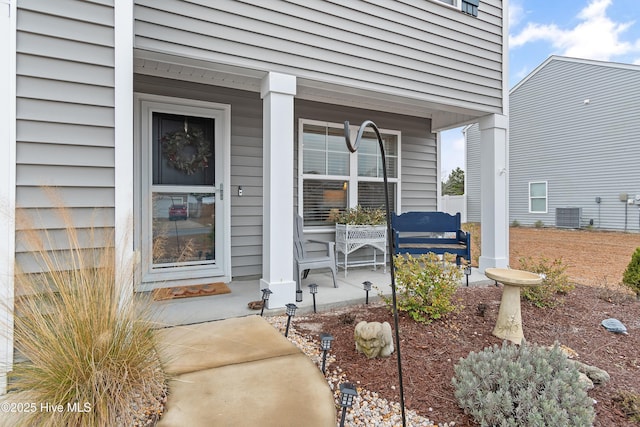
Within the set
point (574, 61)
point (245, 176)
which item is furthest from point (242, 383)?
point (574, 61)

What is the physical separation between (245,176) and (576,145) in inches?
461

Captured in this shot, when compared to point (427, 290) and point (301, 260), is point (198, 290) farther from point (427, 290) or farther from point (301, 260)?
point (427, 290)

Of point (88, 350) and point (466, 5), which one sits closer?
point (88, 350)

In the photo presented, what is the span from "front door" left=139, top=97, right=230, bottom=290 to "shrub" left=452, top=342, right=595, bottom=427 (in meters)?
2.94

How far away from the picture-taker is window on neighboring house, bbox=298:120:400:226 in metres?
4.69

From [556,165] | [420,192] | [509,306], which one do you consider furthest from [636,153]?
[509,306]

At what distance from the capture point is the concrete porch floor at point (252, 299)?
9.71ft

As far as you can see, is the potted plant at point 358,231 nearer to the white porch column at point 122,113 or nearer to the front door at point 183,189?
the front door at point 183,189

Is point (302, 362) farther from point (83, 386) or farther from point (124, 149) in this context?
point (124, 149)

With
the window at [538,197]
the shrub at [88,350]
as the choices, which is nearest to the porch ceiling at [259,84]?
the shrub at [88,350]

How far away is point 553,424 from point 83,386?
1.97 meters

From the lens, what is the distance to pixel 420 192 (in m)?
5.65

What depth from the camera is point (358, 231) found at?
4.49 metres

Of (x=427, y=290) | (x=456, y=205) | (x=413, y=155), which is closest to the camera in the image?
(x=427, y=290)
